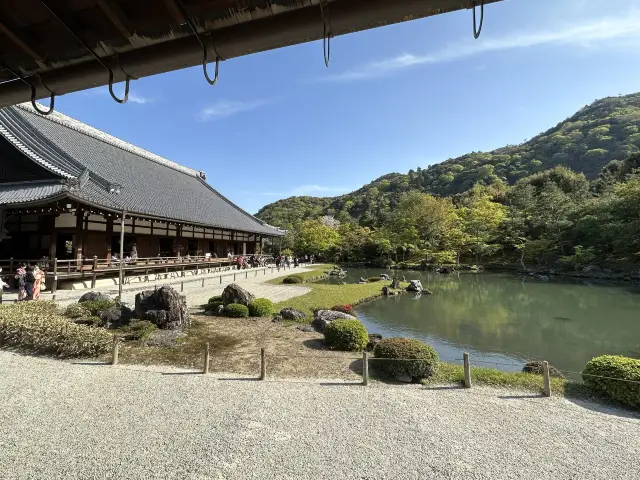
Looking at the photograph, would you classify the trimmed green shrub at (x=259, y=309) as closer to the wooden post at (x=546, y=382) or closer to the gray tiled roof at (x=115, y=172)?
the gray tiled roof at (x=115, y=172)

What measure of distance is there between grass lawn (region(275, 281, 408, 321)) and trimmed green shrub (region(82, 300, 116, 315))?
590 centimetres

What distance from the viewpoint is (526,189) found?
5025cm

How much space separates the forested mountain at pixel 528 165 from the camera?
3167 inches

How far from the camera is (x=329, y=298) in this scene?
56.2 feet

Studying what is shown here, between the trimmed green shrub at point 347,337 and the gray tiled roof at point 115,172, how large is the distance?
11395 millimetres

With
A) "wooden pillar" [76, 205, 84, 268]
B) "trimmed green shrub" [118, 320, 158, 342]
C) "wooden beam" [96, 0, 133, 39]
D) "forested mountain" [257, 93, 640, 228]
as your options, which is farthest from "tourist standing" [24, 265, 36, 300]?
"forested mountain" [257, 93, 640, 228]

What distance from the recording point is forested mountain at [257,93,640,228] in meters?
80.4

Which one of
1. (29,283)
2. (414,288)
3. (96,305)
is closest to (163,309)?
(96,305)

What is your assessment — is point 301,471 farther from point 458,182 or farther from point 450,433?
point 458,182

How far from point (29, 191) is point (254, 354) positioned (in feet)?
44.1

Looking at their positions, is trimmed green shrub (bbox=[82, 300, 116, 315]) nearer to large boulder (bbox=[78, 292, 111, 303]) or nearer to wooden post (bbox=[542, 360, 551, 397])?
large boulder (bbox=[78, 292, 111, 303])

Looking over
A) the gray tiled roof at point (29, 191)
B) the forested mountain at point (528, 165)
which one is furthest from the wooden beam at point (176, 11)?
the forested mountain at point (528, 165)

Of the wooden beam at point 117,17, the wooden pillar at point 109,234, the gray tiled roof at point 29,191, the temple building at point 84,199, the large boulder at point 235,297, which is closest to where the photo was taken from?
the wooden beam at point 117,17

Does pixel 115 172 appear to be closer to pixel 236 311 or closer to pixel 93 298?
pixel 93 298
